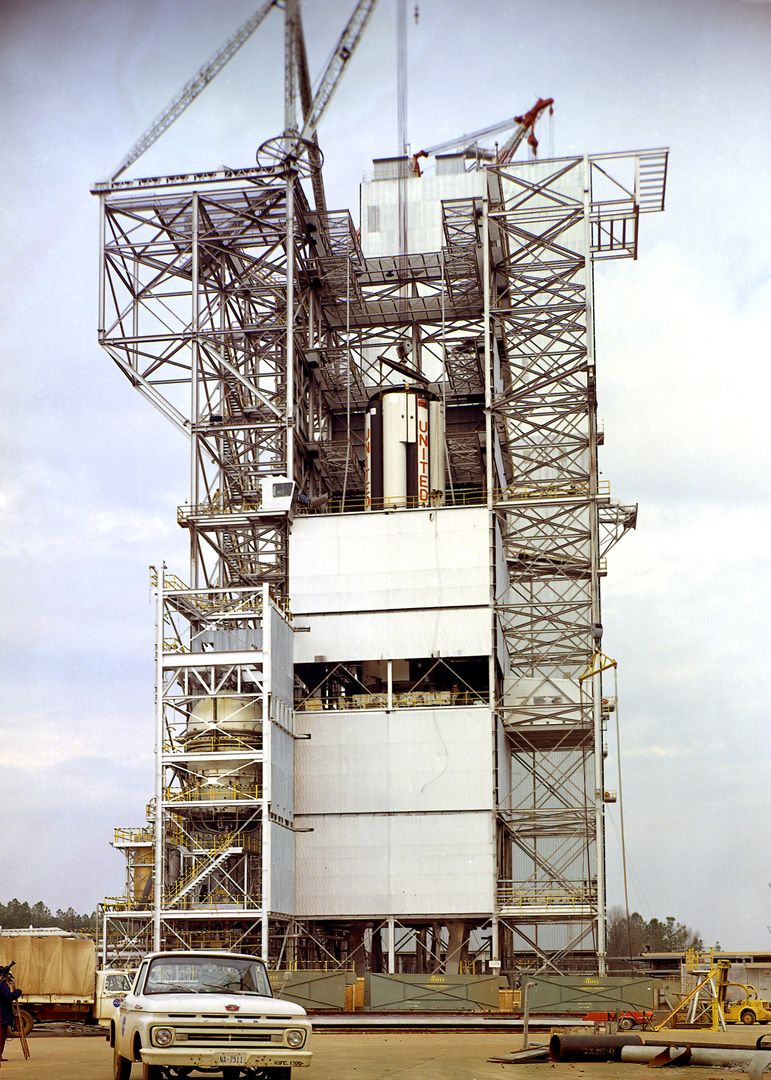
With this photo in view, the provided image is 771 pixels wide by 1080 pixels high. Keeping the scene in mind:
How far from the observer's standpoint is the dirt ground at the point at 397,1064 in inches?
969

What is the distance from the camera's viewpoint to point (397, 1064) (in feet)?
93.5

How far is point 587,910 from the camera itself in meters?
72.9

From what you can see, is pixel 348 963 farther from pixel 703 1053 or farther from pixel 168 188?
pixel 703 1053

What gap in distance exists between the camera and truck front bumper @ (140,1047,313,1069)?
1983cm

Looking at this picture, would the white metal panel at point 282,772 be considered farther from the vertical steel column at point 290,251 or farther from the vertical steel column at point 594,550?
the vertical steel column at point 594,550

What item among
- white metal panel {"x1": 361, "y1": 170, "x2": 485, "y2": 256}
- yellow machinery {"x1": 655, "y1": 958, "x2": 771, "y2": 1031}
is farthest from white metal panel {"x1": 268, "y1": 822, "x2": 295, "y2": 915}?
white metal panel {"x1": 361, "y1": 170, "x2": 485, "y2": 256}

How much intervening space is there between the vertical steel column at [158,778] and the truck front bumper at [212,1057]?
46320mm

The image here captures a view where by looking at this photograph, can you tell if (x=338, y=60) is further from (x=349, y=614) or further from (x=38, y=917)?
(x=38, y=917)

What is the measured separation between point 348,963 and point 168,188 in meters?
43.2

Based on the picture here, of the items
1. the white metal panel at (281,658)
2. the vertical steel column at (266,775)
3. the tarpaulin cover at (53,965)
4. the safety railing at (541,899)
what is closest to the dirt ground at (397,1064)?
the tarpaulin cover at (53,965)

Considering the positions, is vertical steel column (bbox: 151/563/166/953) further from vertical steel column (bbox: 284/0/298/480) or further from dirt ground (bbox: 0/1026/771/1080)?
dirt ground (bbox: 0/1026/771/1080)

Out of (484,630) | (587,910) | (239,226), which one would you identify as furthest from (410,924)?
(239,226)

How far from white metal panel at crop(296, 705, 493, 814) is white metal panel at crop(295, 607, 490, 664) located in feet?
9.89

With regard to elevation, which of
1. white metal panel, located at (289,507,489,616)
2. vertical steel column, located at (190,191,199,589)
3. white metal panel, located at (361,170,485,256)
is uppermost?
white metal panel, located at (361,170,485,256)
